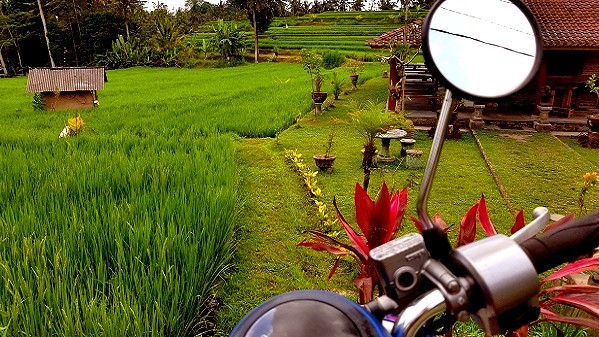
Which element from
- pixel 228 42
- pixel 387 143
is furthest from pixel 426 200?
pixel 228 42

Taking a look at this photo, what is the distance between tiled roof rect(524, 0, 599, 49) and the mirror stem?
7249 millimetres

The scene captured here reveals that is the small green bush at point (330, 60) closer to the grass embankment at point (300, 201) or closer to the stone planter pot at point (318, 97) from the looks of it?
the stone planter pot at point (318, 97)

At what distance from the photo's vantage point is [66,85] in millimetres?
10094

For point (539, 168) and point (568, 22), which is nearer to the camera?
point (539, 168)

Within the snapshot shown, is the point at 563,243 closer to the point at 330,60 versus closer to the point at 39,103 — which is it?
the point at 39,103

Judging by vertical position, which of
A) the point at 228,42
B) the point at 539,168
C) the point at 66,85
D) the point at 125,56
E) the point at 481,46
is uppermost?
the point at 228,42

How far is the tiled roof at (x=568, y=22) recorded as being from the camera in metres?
7.13

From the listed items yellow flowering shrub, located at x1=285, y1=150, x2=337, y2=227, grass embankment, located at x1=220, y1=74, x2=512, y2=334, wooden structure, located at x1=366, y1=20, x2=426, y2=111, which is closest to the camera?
grass embankment, located at x1=220, y1=74, x2=512, y2=334

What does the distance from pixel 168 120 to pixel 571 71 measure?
27.5ft

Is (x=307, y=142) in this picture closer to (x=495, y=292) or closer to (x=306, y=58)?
(x=306, y=58)

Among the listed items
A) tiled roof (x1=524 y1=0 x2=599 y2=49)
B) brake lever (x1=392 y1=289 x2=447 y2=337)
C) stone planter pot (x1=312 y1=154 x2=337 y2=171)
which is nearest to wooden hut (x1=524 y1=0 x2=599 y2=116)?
tiled roof (x1=524 y1=0 x2=599 y2=49)

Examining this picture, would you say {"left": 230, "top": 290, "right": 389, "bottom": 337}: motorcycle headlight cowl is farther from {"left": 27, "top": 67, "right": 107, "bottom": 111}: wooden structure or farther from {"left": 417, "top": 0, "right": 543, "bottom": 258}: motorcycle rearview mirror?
{"left": 27, "top": 67, "right": 107, "bottom": 111}: wooden structure

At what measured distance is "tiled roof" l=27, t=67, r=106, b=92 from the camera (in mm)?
9945

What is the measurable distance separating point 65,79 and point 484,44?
11.5 meters
